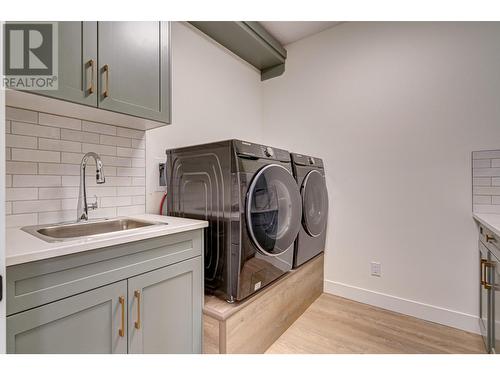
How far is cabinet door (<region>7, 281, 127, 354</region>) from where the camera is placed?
81 centimetres

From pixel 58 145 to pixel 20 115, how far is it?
0.21 meters

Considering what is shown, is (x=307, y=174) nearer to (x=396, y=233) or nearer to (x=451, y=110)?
(x=396, y=233)

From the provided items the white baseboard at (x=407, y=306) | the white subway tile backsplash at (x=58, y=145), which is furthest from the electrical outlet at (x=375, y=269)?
the white subway tile backsplash at (x=58, y=145)

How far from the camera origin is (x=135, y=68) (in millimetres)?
1353

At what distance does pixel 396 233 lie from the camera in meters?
2.18

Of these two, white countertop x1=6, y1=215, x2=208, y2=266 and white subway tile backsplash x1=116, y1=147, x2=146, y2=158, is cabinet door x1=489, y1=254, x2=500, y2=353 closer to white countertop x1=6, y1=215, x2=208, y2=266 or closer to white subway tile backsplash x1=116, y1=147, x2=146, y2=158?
white countertop x1=6, y1=215, x2=208, y2=266

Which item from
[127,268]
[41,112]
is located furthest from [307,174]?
[41,112]

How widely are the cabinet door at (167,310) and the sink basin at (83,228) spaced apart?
0.30 metres

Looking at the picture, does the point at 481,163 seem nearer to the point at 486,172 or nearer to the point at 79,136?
the point at 486,172

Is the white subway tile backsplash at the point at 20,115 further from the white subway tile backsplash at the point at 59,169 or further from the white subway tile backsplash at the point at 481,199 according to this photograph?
the white subway tile backsplash at the point at 481,199

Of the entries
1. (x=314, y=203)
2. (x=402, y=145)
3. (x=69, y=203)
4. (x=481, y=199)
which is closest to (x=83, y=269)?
(x=69, y=203)

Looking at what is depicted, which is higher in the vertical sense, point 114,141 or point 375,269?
point 114,141

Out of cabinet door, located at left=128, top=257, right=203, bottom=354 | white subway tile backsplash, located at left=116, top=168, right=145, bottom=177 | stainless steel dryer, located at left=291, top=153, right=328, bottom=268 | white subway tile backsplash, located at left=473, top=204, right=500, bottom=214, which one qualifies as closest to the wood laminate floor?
stainless steel dryer, located at left=291, top=153, right=328, bottom=268

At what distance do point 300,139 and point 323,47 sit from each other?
959 millimetres
